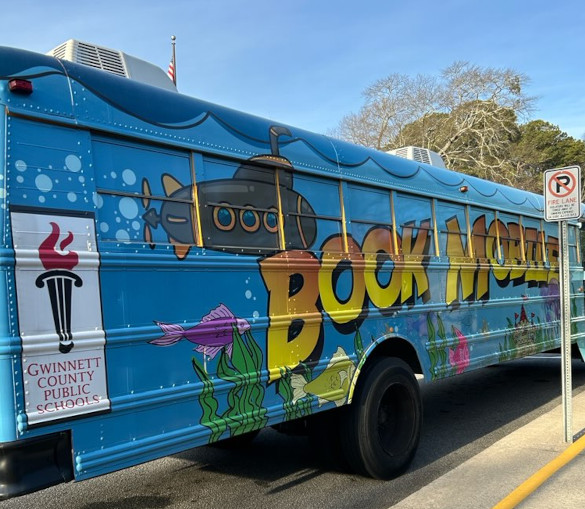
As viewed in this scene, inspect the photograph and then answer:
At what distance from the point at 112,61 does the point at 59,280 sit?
1504 millimetres

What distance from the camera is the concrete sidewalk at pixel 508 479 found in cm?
367

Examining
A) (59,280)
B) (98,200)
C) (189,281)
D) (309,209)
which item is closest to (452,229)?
(309,209)

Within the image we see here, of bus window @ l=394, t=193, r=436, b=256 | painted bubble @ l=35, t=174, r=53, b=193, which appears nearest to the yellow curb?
bus window @ l=394, t=193, r=436, b=256

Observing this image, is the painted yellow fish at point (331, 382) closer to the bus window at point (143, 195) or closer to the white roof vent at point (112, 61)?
the bus window at point (143, 195)

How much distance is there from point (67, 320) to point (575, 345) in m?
7.24

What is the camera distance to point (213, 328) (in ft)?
10.4

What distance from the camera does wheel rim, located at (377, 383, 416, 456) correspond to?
4598 mm

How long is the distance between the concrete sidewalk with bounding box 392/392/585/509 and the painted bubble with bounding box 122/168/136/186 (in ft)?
8.64

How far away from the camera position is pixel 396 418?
471cm

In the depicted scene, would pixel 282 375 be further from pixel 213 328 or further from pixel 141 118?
pixel 141 118

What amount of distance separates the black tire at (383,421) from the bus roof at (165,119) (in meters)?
1.54

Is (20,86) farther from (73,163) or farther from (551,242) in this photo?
(551,242)

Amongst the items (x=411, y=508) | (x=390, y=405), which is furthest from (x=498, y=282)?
(x=411, y=508)

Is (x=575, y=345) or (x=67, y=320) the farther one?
(x=575, y=345)
